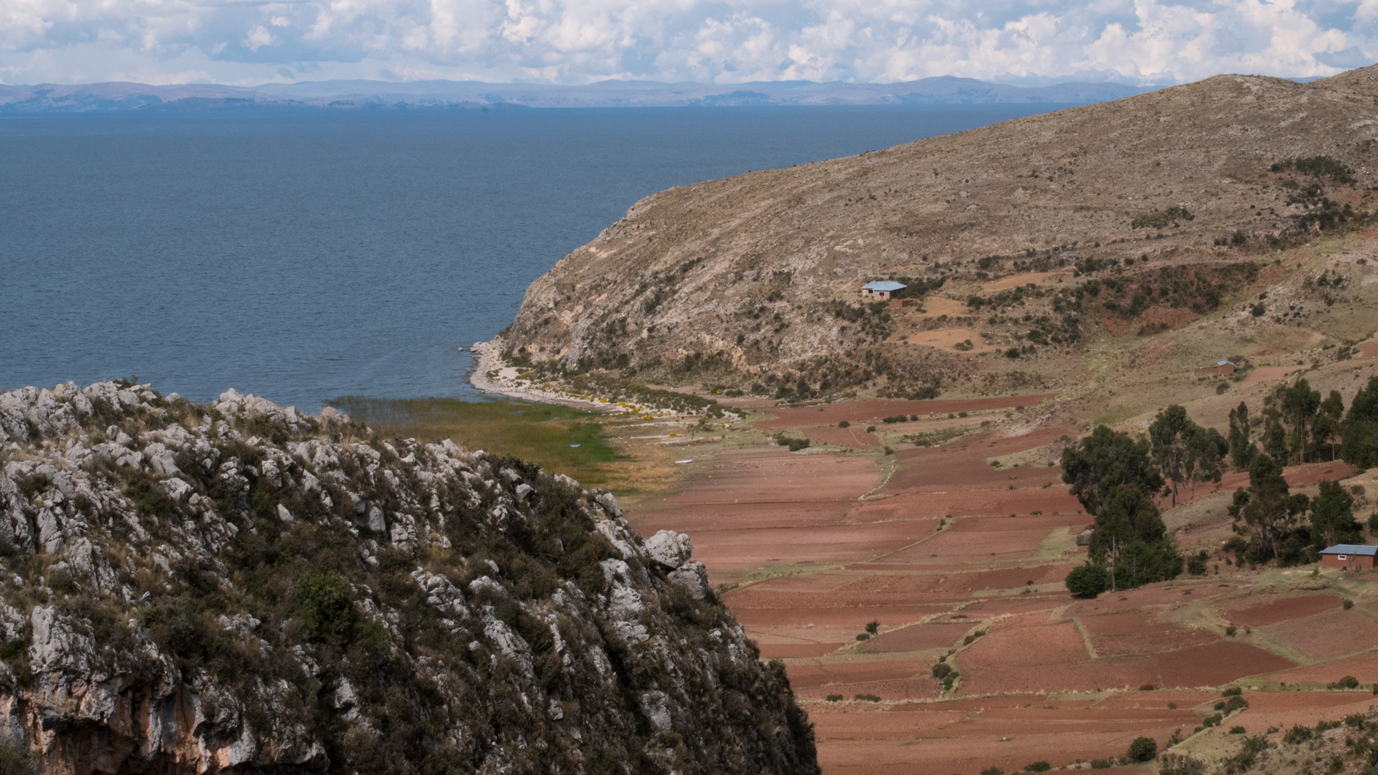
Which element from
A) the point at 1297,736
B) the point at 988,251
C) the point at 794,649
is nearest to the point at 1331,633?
the point at 1297,736

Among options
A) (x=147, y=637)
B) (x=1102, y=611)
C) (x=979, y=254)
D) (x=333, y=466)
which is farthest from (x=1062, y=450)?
(x=147, y=637)

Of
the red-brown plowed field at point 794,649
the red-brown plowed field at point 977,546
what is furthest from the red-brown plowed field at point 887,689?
the red-brown plowed field at point 977,546

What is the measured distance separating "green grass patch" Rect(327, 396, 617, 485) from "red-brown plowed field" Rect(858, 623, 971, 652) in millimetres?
28528

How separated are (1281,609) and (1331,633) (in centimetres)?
306

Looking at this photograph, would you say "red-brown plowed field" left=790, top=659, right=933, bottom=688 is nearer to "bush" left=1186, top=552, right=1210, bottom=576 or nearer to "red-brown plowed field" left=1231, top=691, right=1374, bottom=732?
"red-brown plowed field" left=1231, top=691, right=1374, bottom=732

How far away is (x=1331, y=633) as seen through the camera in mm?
47125

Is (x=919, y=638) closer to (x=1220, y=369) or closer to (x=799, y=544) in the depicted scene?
(x=799, y=544)

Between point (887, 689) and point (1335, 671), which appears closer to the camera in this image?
point (1335, 671)

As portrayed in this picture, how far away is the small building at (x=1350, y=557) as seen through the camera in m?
52.0

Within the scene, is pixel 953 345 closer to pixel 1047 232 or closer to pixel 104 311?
pixel 1047 232

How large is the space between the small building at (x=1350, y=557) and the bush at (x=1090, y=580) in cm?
890

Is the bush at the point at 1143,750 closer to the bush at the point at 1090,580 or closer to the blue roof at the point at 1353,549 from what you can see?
the bush at the point at 1090,580

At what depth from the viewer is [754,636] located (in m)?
54.1

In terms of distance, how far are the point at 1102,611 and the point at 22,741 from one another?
44.9m
